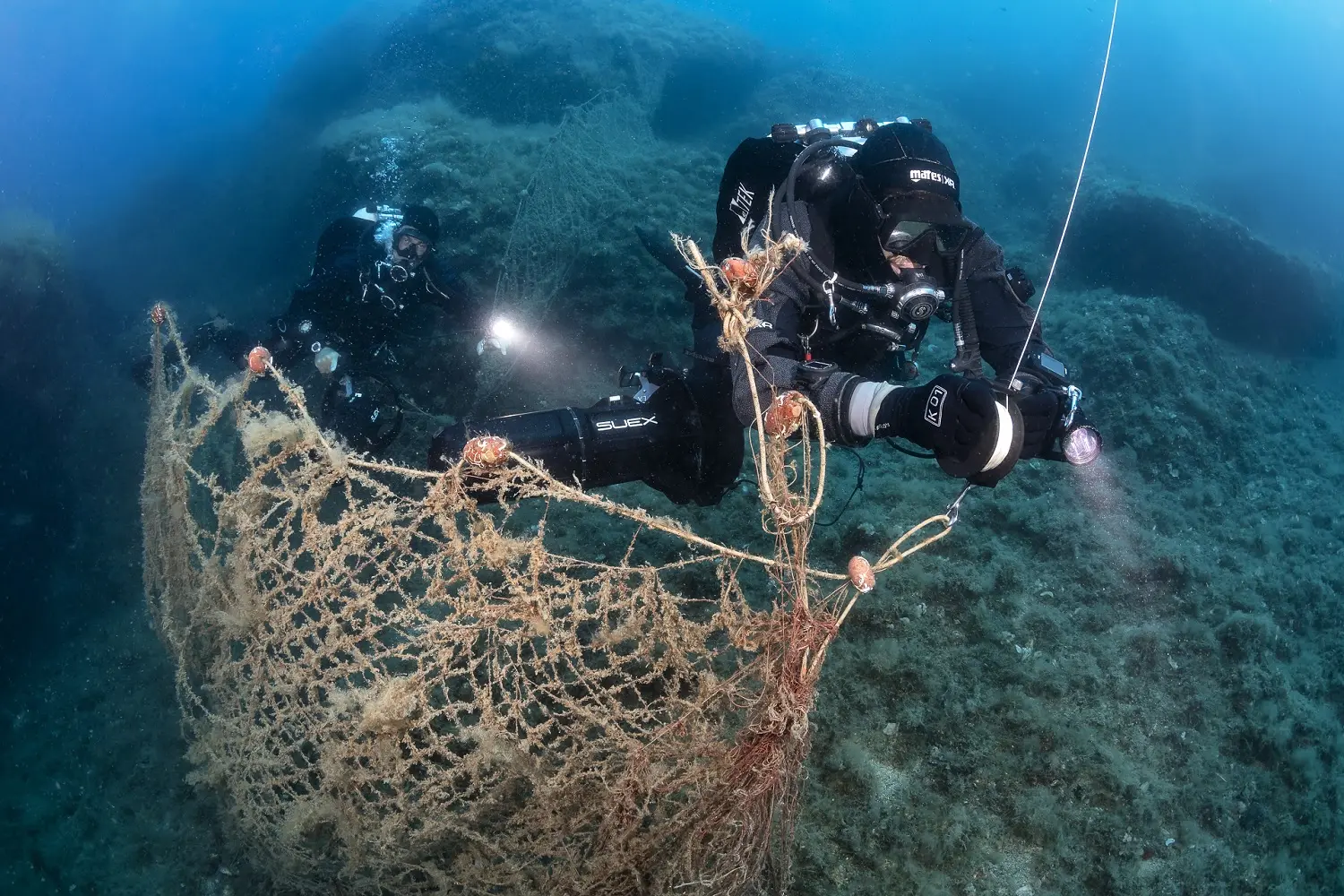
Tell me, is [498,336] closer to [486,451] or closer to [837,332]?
[837,332]

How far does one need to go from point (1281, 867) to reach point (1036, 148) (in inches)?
870

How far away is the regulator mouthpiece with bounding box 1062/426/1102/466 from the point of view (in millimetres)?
3270

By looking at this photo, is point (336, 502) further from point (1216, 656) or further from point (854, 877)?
point (1216, 656)

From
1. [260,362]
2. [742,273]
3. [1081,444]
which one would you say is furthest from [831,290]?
[260,362]

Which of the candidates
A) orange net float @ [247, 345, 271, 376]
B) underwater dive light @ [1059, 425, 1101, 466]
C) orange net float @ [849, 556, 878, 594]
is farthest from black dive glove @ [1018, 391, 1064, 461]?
orange net float @ [247, 345, 271, 376]

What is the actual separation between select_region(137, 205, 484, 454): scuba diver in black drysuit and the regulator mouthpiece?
17.2 feet

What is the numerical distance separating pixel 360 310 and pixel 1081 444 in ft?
20.4

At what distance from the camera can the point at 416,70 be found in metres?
16.3

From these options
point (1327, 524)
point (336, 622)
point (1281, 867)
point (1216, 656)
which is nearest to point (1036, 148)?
point (1327, 524)

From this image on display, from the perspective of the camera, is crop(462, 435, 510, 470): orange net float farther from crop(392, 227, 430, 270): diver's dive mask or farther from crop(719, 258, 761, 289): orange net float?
crop(392, 227, 430, 270): diver's dive mask

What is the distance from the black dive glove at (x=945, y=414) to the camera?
221 cm

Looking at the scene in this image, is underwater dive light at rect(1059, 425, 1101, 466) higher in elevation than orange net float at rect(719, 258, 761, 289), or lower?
lower

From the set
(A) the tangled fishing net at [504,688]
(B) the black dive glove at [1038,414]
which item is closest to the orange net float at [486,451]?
(A) the tangled fishing net at [504,688]

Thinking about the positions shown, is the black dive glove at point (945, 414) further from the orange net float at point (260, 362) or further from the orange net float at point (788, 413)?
the orange net float at point (260, 362)
